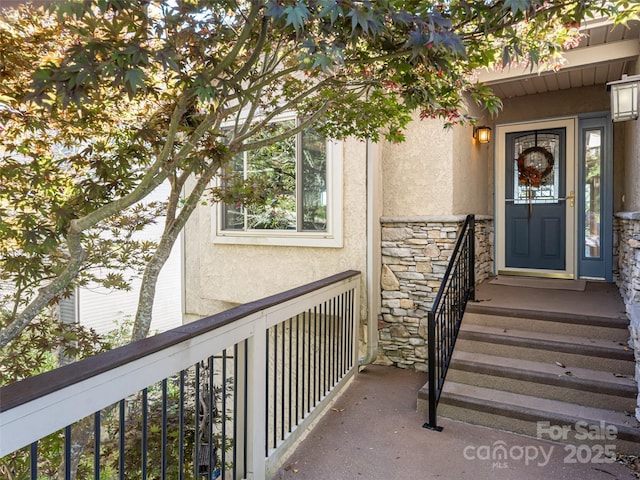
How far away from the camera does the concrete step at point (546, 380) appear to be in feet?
9.76

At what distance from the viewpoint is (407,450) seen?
2.82m

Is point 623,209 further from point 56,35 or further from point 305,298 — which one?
point 56,35

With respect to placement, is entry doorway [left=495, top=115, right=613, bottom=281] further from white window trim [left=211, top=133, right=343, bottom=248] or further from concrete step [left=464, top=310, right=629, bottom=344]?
white window trim [left=211, top=133, right=343, bottom=248]

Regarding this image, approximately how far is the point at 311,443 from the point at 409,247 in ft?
7.74

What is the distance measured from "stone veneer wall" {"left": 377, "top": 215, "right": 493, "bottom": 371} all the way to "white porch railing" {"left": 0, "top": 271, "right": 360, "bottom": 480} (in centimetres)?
56

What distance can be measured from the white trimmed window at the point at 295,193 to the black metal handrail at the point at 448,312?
132cm

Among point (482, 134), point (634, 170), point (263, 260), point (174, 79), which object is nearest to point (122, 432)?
point (174, 79)

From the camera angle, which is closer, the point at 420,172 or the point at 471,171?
the point at 420,172

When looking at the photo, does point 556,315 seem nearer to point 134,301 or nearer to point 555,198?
point 555,198

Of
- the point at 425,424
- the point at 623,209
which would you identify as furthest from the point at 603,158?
the point at 425,424

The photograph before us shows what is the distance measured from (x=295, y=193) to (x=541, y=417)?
338 cm

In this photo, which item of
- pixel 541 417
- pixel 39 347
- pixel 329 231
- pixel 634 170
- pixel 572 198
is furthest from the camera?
pixel 572 198

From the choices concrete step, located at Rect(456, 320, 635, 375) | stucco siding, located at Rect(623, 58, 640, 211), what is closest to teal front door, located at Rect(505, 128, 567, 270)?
stucco siding, located at Rect(623, 58, 640, 211)

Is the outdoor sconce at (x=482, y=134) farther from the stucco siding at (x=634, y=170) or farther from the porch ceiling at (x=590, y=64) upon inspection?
the stucco siding at (x=634, y=170)
